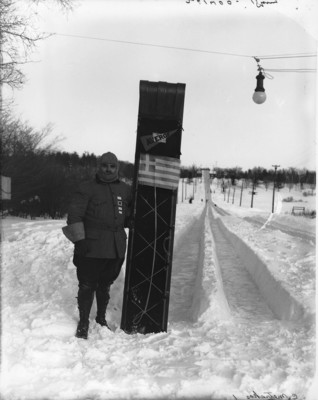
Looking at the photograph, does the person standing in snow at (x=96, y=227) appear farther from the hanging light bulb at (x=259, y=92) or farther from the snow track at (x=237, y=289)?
the hanging light bulb at (x=259, y=92)

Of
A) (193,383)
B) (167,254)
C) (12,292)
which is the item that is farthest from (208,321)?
(12,292)

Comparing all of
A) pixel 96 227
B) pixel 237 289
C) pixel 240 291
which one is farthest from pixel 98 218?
pixel 237 289

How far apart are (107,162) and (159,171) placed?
2.05 feet

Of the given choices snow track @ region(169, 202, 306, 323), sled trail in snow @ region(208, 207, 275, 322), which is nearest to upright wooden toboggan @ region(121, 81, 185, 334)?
snow track @ region(169, 202, 306, 323)

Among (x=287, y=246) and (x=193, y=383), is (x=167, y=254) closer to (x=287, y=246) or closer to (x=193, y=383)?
(x=193, y=383)

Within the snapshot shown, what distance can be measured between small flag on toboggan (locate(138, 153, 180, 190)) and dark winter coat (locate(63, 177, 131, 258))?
1.47 feet

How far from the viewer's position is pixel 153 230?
4293 millimetres

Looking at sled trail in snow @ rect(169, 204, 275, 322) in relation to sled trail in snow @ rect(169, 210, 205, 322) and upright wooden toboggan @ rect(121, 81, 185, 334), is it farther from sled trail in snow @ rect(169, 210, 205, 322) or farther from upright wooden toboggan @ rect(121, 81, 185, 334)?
upright wooden toboggan @ rect(121, 81, 185, 334)

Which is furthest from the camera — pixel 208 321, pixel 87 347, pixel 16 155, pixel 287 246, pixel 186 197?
pixel 186 197

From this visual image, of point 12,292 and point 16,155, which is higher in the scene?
point 16,155

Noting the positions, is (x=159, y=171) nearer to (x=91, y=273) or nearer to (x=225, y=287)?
(x=91, y=273)

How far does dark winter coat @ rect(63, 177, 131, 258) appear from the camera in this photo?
12.4 feet

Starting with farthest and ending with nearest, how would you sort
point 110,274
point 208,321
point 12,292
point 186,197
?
point 186,197, point 12,292, point 208,321, point 110,274

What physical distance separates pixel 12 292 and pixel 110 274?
215 cm
